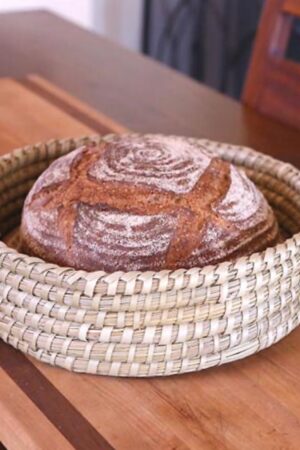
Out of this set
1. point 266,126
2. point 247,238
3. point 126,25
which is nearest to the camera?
point 247,238

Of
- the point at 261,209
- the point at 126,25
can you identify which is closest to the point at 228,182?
the point at 261,209

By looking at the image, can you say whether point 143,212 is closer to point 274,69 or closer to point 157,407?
point 157,407

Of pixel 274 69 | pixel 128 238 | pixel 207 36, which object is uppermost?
pixel 128 238

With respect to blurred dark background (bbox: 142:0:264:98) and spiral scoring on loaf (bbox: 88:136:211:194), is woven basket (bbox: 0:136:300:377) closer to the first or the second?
spiral scoring on loaf (bbox: 88:136:211:194)

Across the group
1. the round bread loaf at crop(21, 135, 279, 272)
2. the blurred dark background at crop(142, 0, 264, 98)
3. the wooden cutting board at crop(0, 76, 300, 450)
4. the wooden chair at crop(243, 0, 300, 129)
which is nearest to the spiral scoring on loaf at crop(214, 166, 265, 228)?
the round bread loaf at crop(21, 135, 279, 272)

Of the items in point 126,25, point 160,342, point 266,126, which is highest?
point 160,342

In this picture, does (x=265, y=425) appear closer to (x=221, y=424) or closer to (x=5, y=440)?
(x=221, y=424)

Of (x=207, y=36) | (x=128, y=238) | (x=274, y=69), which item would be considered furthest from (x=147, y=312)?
(x=207, y=36)

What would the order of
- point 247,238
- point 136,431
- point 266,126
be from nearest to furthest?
1. point 136,431
2. point 247,238
3. point 266,126
